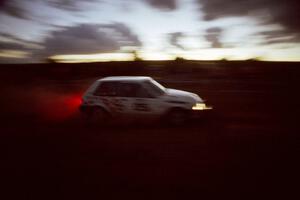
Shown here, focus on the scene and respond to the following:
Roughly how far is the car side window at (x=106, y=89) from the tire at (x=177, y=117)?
1947 mm

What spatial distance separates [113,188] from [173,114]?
589 centimetres

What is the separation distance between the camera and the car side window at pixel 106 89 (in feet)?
37.8

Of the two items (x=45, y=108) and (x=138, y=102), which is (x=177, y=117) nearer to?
(x=138, y=102)

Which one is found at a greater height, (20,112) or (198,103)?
(198,103)

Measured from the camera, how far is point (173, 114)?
11164 millimetres

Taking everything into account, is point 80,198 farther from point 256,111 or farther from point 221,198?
point 256,111

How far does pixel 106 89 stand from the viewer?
11.6 metres

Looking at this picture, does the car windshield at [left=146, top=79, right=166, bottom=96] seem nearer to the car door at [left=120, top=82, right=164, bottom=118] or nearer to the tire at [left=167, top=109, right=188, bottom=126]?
the car door at [left=120, top=82, right=164, bottom=118]

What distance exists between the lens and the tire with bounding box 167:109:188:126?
36.6 ft

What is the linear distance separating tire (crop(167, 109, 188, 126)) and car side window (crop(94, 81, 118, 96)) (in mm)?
1947

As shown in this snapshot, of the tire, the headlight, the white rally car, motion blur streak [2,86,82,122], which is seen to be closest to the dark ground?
the tire

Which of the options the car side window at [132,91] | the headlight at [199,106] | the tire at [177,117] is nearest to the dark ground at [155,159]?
the tire at [177,117]

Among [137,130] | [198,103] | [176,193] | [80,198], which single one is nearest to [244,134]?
[198,103]

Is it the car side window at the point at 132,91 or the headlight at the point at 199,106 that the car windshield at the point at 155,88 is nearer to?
the car side window at the point at 132,91
